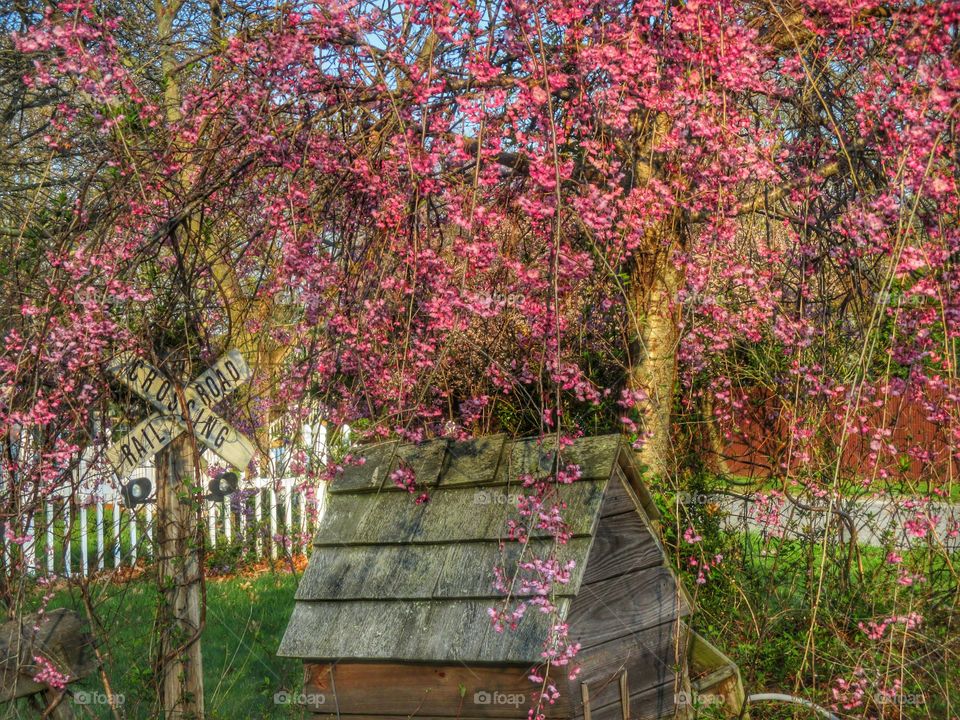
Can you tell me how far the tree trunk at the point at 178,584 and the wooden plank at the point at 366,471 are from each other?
0.79m

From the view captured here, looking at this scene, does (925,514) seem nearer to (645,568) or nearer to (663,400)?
(645,568)

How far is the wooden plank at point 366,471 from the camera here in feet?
12.1

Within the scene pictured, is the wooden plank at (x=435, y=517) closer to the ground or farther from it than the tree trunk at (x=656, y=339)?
closer to the ground

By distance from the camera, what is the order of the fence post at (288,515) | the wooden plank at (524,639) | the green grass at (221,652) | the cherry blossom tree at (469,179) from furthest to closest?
the fence post at (288,515) < the green grass at (221,652) < the cherry blossom tree at (469,179) < the wooden plank at (524,639)

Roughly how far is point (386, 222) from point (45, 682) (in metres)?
2.26

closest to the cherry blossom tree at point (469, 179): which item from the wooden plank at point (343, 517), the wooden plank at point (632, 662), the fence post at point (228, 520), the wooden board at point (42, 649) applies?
the wooden plank at point (343, 517)

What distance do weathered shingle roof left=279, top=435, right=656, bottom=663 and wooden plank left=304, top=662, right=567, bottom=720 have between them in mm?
114

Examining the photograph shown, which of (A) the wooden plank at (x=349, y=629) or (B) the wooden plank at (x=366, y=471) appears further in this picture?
(B) the wooden plank at (x=366, y=471)

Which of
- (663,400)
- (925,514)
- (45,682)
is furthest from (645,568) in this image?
(45,682)

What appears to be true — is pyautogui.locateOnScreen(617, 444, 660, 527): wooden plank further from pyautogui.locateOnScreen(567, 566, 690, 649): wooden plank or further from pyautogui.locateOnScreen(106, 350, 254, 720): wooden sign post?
pyautogui.locateOnScreen(106, 350, 254, 720): wooden sign post

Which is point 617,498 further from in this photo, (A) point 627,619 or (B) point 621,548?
(A) point 627,619

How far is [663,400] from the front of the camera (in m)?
4.87

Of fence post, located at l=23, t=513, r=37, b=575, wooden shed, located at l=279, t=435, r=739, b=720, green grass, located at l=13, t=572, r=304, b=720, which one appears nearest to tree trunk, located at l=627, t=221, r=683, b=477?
wooden shed, located at l=279, t=435, r=739, b=720

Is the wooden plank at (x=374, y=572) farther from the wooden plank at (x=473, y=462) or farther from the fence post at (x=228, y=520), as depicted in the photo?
the fence post at (x=228, y=520)
